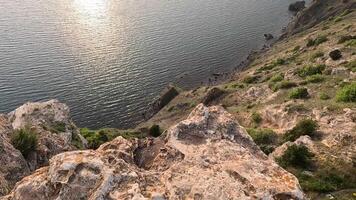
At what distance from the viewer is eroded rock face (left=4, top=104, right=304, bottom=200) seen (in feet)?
48.4

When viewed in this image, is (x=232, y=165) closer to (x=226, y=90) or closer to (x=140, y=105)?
(x=226, y=90)

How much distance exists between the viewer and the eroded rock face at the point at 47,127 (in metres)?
29.3

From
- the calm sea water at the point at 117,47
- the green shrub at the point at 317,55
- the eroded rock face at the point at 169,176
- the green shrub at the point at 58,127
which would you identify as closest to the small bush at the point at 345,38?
the green shrub at the point at 317,55

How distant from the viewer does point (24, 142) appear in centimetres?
2830

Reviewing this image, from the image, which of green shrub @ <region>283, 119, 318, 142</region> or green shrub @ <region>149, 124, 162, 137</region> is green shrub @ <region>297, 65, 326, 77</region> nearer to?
green shrub @ <region>149, 124, 162, 137</region>

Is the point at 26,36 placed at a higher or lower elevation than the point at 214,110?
higher

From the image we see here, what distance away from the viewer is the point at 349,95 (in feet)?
141

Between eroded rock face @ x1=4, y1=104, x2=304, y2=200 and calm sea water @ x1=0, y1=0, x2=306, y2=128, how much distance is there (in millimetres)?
67003

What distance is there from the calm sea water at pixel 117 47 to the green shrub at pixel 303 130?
5166 centimetres

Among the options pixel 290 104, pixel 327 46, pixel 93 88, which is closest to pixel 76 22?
pixel 93 88

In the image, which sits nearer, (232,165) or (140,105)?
(232,165)

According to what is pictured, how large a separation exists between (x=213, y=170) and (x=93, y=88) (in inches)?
3209

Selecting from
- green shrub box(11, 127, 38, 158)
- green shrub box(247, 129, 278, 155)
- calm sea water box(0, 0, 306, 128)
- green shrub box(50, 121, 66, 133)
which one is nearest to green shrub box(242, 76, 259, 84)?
calm sea water box(0, 0, 306, 128)

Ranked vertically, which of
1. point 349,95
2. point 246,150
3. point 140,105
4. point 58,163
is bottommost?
point 140,105
